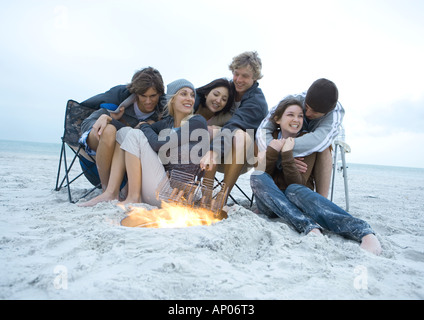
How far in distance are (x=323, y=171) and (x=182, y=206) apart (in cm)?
136

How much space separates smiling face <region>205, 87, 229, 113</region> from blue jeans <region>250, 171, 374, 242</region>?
3.07ft

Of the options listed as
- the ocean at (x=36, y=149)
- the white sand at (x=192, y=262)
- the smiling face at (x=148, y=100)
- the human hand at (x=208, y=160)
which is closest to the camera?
the white sand at (x=192, y=262)

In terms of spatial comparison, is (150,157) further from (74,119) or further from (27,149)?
(27,149)

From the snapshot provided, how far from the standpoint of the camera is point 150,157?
8.51 ft

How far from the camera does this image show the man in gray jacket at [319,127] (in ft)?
8.23

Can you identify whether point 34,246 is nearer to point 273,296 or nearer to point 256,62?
point 273,296

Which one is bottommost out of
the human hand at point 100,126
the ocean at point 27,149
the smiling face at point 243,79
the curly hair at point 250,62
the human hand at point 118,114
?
the ocean at point 27,149

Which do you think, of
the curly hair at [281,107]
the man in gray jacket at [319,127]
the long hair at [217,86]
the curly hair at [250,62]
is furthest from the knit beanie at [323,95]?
the long hair at [217,86]

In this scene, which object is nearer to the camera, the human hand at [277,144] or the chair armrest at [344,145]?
the human hand at [277,144]

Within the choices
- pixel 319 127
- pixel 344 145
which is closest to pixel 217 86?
pixel 319 127

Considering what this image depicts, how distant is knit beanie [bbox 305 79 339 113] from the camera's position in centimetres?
250

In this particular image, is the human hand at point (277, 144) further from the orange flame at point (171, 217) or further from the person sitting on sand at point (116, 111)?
the person sitting on sand at point (116, 111)

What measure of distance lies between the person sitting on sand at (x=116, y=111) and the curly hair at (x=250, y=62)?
2.64ft
